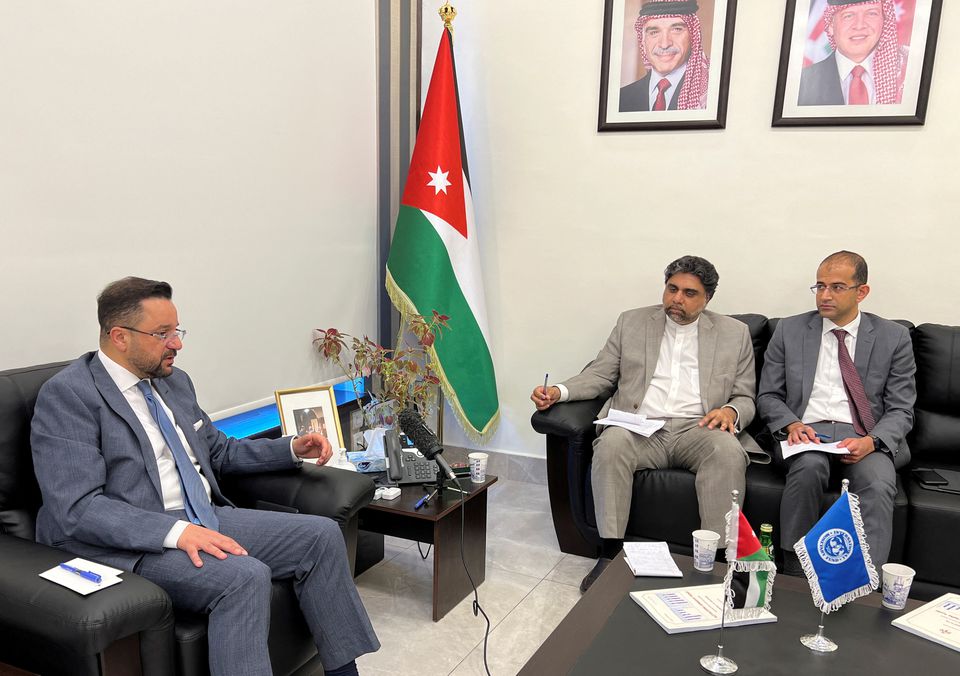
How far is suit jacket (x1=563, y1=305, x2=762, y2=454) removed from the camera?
2.98 meters

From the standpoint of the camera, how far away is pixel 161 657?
1575mm

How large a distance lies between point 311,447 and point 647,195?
2.10 meters

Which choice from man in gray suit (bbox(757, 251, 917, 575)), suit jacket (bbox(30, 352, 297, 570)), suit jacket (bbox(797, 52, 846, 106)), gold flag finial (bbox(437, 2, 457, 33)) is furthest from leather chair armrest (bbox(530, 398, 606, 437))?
gold flag finial (bbox(437, 2, 457, 33))

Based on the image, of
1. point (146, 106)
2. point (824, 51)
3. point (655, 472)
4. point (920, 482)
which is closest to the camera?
point (146, 106)

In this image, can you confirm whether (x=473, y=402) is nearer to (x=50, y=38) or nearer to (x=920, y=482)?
(x=920, y=482)

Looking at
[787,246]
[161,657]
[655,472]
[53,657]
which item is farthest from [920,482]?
[53,657]

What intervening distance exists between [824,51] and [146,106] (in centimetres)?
269

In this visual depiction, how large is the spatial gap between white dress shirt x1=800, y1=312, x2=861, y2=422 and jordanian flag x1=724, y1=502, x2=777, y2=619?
1243 mm

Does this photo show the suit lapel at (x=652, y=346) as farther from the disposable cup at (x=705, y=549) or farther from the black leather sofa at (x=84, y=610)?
the black leather sofa at (x=84, y=610)

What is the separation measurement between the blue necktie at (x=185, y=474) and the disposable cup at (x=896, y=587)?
172 cm

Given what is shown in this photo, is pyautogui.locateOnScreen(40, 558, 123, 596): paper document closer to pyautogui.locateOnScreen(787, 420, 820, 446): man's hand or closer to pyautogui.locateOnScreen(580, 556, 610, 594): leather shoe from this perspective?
pyautogui.locateOnScreen(580, 556, 610, 594): leather shoe

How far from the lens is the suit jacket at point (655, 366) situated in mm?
2980

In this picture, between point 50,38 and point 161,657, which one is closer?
point 161,657

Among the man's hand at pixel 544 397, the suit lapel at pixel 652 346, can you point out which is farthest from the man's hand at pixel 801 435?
the man's hand at pixel 544 397
